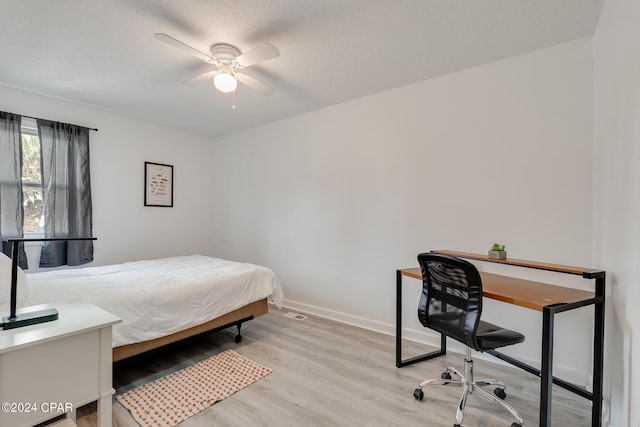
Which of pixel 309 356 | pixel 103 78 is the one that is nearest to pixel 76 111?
pixel 103 78

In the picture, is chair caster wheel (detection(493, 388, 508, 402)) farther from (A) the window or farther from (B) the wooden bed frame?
(A) the window

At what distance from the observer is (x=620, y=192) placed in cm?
150

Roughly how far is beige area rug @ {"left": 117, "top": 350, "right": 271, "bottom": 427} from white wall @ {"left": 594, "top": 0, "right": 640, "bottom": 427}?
6.99ft

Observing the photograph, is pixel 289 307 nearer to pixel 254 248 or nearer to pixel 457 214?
pixel 254 248

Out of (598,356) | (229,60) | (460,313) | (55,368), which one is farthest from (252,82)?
(598,356)

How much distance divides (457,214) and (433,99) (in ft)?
3.64

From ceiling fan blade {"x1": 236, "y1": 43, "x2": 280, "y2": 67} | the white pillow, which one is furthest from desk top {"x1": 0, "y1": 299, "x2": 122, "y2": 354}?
ceiling fan blade {"x1": 236, "y1": 43, "x2": 280, "y2": 67}

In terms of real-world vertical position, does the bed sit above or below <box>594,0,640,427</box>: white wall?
below

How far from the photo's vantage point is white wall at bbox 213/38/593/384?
86.7 inches

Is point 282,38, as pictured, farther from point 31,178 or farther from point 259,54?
point 31,178

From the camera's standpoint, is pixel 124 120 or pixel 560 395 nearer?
pixel 560 395

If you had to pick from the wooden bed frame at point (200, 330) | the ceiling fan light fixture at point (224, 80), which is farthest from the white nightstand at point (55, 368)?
the ceiling fan light fixture at point (224, 80)

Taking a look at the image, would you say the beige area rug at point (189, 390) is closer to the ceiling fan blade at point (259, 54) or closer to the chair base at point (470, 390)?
the chair base at point (470, 390)

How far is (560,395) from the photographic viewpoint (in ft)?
6.77
